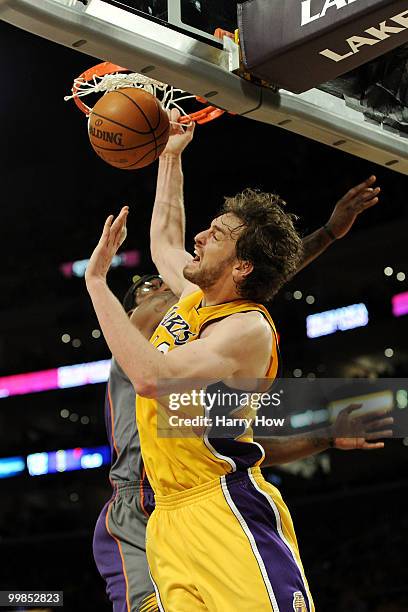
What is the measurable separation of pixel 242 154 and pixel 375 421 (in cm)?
1157

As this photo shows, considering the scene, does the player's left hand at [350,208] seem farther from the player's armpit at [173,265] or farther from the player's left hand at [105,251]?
the player's left hand at [105,251]

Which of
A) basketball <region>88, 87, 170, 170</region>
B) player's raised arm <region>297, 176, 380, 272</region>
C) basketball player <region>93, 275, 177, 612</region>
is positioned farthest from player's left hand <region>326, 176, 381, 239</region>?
basketball <region>88, 87, 170, 170</region>

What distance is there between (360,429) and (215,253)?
31.5 inches

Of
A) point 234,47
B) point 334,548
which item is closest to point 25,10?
point 234,47

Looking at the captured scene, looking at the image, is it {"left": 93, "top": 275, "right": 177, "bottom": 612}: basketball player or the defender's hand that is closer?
{"left": 93, "top": 275, "right": 177, "bottom": 612}: basketball player

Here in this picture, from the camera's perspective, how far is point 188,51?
10.7ft

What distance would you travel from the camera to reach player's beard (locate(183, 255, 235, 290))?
3322 millimetres

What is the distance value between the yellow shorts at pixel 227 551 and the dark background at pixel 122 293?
940 cm

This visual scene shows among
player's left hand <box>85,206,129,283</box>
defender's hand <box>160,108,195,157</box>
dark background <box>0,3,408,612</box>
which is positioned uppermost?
defender's hand <box>160,108,195,157</box>

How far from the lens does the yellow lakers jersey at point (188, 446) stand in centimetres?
311

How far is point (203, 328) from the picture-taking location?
3.26m

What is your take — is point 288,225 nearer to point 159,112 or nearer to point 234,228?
point 234,228

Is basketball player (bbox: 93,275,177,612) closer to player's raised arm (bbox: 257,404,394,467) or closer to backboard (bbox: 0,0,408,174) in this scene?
player's raised arm (bbox: 257,404,394,467)

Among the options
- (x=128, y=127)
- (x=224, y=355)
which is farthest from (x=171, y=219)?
(x=224, y=355)
